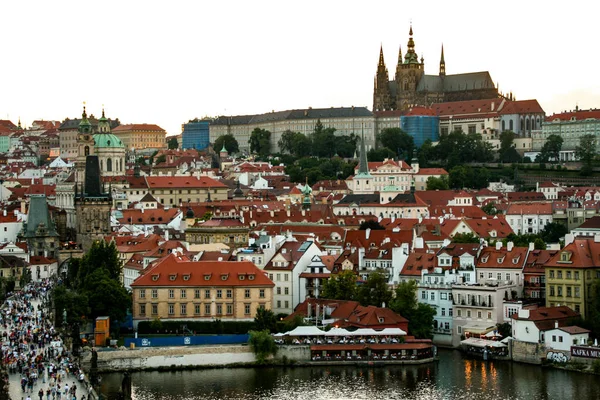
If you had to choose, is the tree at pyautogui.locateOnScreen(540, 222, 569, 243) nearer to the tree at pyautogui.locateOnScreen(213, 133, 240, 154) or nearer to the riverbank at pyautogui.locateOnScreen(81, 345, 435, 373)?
the riverbank at pyautogui.locateOnScreen(81, 345, 435, 373)

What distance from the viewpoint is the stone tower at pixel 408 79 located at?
589 ft

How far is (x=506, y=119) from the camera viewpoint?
159875 mm

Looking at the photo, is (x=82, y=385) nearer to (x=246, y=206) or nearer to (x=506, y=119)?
(x=246, y=206)

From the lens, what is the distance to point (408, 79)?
18012 cm

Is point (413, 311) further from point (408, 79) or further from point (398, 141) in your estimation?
point (408, 79)

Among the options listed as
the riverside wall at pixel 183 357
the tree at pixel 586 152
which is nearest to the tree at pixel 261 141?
the tree at pixel 586 152

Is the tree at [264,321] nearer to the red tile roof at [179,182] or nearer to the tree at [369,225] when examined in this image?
the tree at [369,225]

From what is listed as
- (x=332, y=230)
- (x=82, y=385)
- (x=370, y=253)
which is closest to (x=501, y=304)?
(x=370, y=253)

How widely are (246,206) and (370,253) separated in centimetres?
4418

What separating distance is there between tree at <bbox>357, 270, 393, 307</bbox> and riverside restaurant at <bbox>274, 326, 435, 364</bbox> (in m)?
3.74

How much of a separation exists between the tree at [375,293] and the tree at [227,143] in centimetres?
12880

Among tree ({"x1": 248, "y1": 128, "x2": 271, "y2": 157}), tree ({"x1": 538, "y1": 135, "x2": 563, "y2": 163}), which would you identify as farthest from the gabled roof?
tree ({"x1": 248, "y1": 128, "x2": 271, "y2": 157})

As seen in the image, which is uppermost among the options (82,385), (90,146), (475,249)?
(90,146)

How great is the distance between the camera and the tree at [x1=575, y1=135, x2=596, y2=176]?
429 ft
